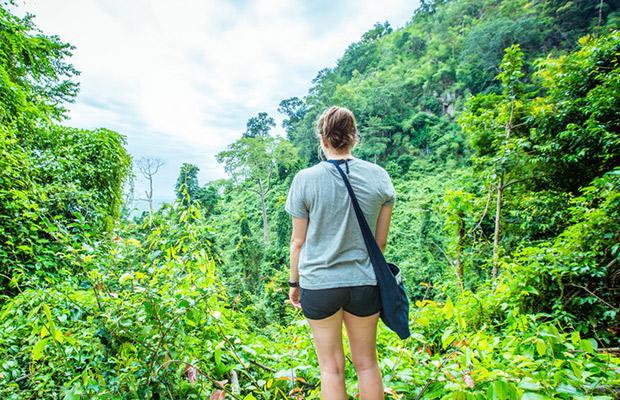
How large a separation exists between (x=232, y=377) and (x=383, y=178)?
1286mm

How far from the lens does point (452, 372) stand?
1056 millimetres

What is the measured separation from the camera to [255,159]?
69.1 ft

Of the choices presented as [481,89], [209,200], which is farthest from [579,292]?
[481,89]

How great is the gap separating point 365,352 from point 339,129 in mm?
1018

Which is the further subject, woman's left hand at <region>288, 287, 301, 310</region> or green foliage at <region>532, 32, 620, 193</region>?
green foliage at <region>532, 32, 620, 193</region>

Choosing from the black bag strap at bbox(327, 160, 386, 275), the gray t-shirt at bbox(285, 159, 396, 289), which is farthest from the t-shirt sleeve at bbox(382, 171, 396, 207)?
the black bag strap at bbox(327, 160, 386, 275)

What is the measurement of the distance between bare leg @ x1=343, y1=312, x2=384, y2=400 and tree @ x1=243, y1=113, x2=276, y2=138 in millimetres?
34330

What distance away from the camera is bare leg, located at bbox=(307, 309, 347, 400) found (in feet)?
3.69

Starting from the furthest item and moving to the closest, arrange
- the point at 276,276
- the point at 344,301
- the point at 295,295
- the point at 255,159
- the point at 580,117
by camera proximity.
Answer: the point at 255,159, the point at 276,276, the point at 580,117, the point at 295,295, the point at 344,301

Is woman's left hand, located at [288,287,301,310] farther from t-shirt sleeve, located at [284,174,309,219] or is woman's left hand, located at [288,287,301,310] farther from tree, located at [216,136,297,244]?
tree, located at [216,136,297,244]

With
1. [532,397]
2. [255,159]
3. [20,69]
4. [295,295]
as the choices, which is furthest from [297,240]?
[255,159]

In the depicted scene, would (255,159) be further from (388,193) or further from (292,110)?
(388,193)

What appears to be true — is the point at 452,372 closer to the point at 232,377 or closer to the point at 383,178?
the point at 383,178

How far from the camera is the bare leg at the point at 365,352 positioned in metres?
1.12
